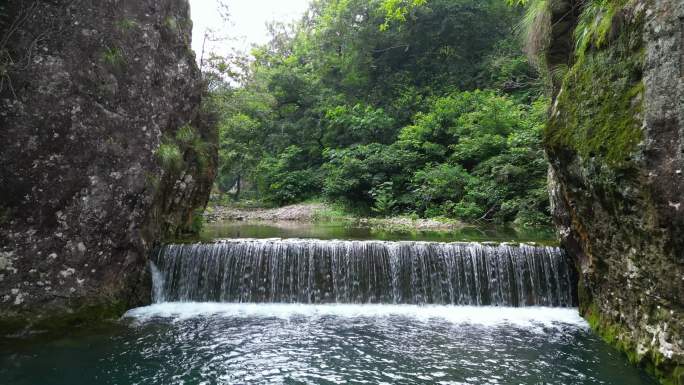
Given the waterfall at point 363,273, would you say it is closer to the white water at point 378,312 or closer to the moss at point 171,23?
the white water at point 378,312

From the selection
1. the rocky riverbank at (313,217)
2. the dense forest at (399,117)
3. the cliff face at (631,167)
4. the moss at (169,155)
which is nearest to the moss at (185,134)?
the moss at (169,155)

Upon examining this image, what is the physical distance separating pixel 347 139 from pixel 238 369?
62.9ft

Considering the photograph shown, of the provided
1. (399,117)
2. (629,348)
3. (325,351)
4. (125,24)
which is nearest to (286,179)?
(399,117)

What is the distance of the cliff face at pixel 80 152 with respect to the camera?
18.8 ft

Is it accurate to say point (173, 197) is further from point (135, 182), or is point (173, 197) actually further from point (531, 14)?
point (531, 14)

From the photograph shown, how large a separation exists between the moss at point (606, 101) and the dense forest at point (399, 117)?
28.7 feet

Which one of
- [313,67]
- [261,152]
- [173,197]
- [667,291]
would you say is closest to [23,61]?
[173,197]

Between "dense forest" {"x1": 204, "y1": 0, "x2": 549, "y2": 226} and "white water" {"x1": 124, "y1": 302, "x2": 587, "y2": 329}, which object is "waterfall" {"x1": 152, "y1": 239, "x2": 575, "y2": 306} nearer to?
"white water" {"x1": 124, "y1": 302, "x2": 587, "y2": 329}

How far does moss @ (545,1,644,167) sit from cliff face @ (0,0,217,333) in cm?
621

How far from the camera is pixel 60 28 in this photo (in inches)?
244

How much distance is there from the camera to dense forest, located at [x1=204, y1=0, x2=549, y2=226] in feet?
50.4

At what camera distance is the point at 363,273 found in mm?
8133

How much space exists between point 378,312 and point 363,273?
3.09 feet

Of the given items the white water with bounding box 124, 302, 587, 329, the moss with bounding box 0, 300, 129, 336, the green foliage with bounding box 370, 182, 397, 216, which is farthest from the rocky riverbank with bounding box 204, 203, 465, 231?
the moss with bounding box 0, 300, 129, 336
